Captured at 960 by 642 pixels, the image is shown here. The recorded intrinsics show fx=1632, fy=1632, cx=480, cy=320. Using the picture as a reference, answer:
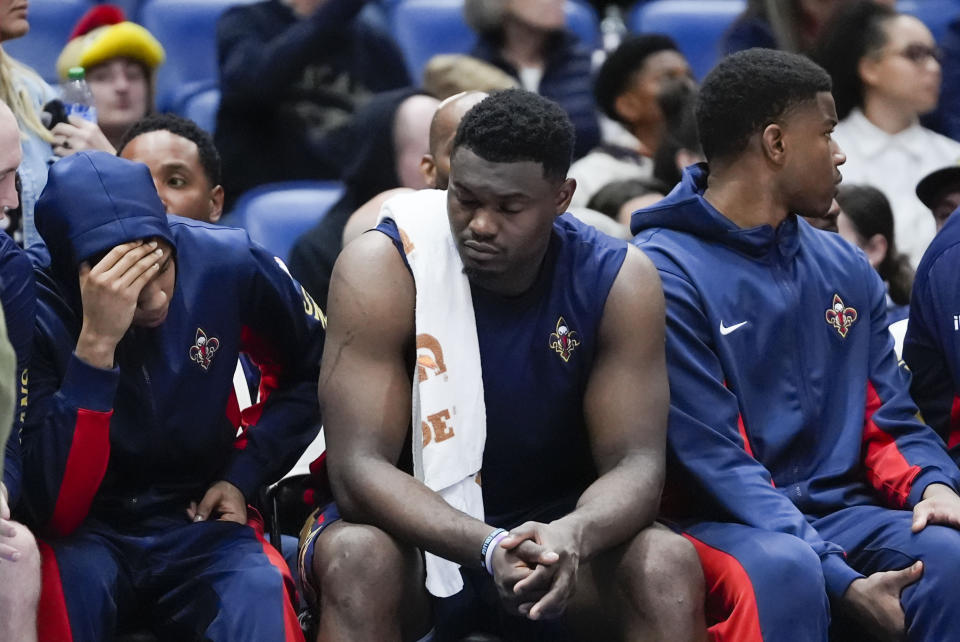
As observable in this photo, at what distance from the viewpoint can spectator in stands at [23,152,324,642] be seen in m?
3.01

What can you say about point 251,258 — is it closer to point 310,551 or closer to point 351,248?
point 351,248

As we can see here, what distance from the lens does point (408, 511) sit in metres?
2.98

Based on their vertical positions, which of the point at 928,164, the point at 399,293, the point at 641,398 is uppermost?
the point at 399,293

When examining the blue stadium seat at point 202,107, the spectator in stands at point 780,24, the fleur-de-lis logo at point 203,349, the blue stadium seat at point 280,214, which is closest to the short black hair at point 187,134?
the blue stadium seat at point 280,214

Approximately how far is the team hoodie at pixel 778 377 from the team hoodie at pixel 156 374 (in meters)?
0.80

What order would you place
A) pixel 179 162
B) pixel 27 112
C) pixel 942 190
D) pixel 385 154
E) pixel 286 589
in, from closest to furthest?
1. pixel 286 589
2. pixel 179 162
3. pixel 27 112
4. pixel 942 190
5. pixel 385 154

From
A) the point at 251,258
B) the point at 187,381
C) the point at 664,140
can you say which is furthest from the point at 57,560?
the point at 664,140

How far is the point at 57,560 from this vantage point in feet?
9.95

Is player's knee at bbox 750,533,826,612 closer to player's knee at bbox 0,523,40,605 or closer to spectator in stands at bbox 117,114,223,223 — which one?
player's knee at bbox 0,523,40,605

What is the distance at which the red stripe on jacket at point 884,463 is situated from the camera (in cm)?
341

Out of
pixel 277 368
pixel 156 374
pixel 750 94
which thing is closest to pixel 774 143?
pixel 750 94

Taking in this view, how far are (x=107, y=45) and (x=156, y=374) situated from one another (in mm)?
2125

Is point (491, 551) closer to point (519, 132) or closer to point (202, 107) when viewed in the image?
point (519, 132)

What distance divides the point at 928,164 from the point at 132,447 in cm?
314
